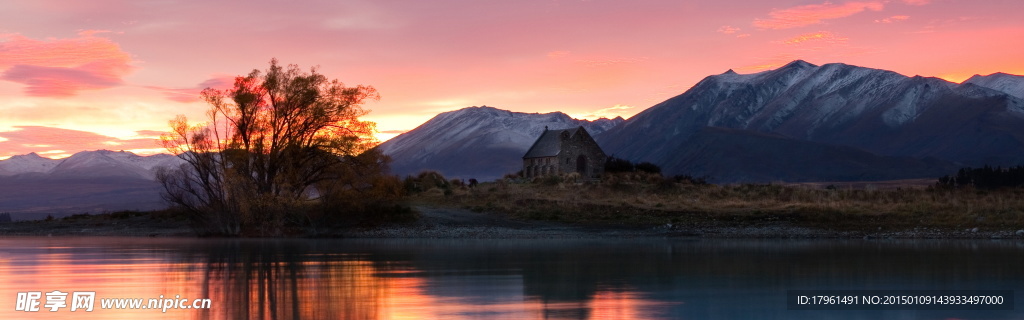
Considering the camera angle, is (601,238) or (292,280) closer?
(292,280)

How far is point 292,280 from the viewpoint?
2389 centimetres

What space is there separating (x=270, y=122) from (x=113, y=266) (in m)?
28.6

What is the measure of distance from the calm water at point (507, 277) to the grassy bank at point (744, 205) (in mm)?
9898

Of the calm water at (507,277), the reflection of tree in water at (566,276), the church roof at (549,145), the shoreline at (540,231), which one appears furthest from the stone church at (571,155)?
the calm water at (507,277)

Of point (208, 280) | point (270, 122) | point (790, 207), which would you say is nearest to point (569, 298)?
point (208, 280)

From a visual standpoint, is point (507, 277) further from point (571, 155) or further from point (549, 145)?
point (549, 145)

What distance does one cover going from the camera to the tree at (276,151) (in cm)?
5309

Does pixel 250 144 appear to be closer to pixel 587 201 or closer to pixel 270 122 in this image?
pixel 270 122

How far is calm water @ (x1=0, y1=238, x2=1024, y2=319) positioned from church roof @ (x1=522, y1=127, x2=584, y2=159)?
52.6 m

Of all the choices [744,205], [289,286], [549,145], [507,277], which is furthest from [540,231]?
[549,145]

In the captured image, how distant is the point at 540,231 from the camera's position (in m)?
49.3

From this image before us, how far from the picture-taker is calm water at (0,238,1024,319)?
17906mm

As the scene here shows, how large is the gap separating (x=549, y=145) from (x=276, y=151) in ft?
131

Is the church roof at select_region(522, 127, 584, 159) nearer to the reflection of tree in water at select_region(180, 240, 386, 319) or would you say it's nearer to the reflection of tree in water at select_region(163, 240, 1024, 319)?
the reflection of tree in water at select_region(163, 240, 1024, 319)
